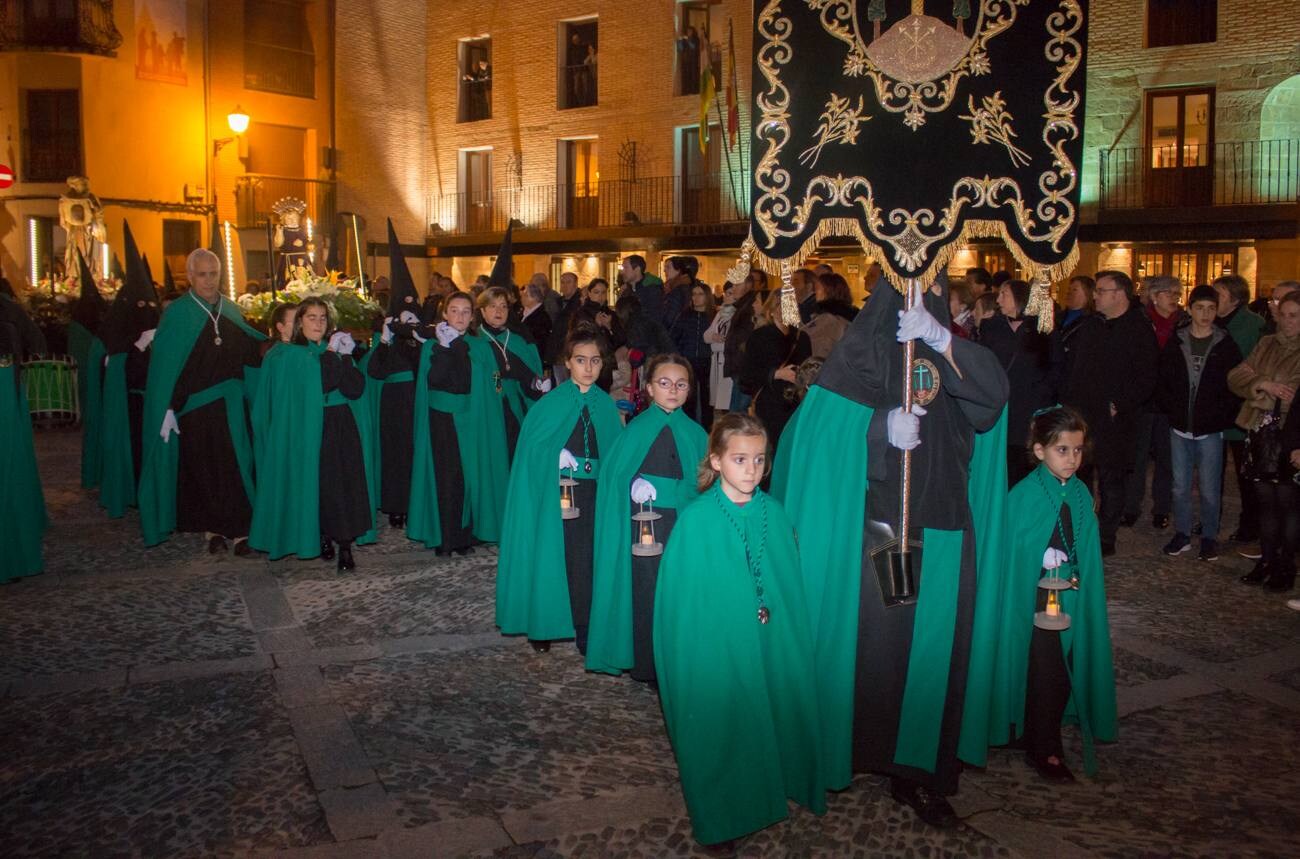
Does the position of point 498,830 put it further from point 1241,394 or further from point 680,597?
point 1241,394

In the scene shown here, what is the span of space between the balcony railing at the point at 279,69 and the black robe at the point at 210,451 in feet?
73.6

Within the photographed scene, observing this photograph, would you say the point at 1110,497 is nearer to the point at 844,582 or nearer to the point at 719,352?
the point at 719,352

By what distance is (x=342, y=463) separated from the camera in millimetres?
8375

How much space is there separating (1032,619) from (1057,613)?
112 millimetres

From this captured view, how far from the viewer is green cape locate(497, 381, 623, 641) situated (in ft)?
20.5

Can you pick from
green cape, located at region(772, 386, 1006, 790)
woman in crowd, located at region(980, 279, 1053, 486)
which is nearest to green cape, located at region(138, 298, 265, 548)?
green cape, located at region(772, 386, 1006, 790)

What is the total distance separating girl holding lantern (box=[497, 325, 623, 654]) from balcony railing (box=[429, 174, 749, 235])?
18648 millimetres

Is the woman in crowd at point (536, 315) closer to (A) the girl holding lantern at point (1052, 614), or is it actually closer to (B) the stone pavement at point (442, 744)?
(B) the stone pavement at point (442, 744)

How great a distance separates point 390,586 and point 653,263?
1950cm

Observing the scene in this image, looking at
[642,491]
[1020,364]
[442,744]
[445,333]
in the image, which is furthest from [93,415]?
[1020,364]

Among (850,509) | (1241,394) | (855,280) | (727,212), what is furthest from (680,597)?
(727,212)

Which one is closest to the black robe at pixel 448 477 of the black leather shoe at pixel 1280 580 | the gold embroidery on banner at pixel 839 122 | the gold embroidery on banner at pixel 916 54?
the gold embroidery on banner at pixel 839 122

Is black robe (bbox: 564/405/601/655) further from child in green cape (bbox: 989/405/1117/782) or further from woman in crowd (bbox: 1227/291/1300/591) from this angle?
woman in crowd (bbox: 1227/291/1300/591)

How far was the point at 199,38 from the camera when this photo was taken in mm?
27734
